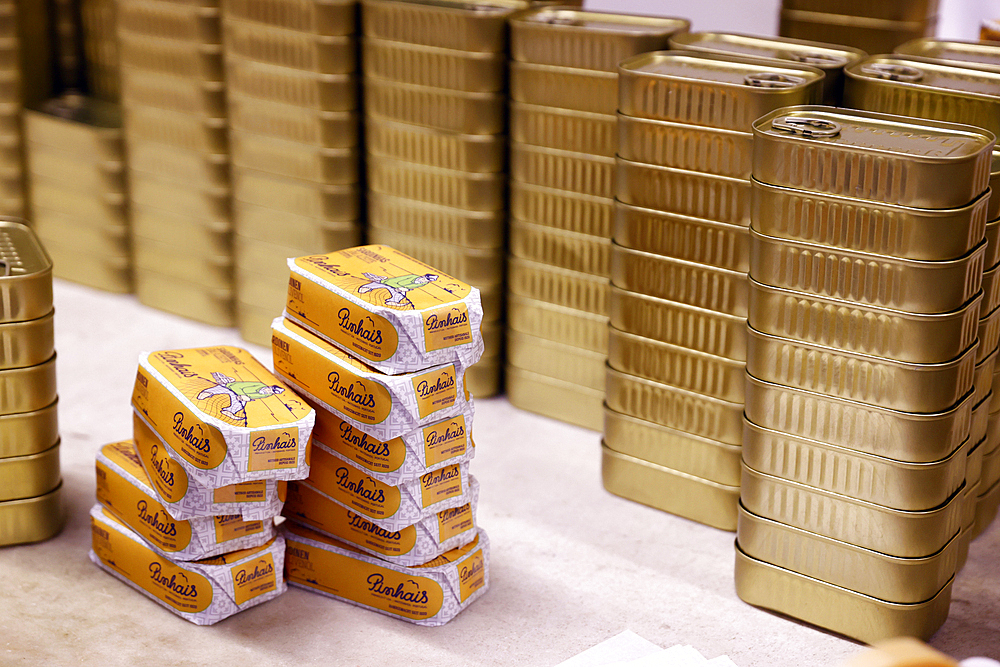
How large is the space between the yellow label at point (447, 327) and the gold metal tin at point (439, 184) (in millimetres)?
1375

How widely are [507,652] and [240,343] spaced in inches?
95.9

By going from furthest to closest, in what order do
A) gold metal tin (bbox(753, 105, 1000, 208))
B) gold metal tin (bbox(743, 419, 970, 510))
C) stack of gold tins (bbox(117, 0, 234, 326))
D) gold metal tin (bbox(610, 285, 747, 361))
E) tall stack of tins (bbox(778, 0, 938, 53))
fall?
stack of gold tins (bbox(117, 0, 234, 326)) → tall stack of tins (bbox(778, 0, 938, 53)) → gold metal tin (bbox(610, 285, 747, 361)) → gold metal tin (bbox(743, 419, 970, 510)) → gold metal tin (bbox(753, 105, 1000, 208))

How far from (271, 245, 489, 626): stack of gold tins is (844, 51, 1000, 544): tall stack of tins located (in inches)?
52.3

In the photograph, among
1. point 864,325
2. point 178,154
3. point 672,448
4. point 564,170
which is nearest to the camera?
point 864,325

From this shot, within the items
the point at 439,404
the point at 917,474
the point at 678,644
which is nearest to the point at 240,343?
the point at 439,404

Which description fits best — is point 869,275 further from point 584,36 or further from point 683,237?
point 584,36

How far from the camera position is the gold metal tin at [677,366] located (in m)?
3.60

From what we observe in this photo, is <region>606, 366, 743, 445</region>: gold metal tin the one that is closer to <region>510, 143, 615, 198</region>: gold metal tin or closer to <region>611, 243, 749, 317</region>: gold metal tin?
<region>611, 243, 749, 317</region>: gold metal tin

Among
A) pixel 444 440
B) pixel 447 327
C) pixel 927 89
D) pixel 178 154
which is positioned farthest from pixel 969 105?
pixel 178 154

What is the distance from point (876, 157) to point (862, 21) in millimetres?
2103

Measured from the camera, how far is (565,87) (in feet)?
13.3

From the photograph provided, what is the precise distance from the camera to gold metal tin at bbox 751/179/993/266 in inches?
109

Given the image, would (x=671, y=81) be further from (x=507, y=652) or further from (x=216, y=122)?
(x=216, y=122)

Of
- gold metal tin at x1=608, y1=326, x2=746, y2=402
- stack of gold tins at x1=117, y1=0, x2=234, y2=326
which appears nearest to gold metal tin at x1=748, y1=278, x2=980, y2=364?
gold metal tin at x1=608, y1=326, x2=746, y2=402
